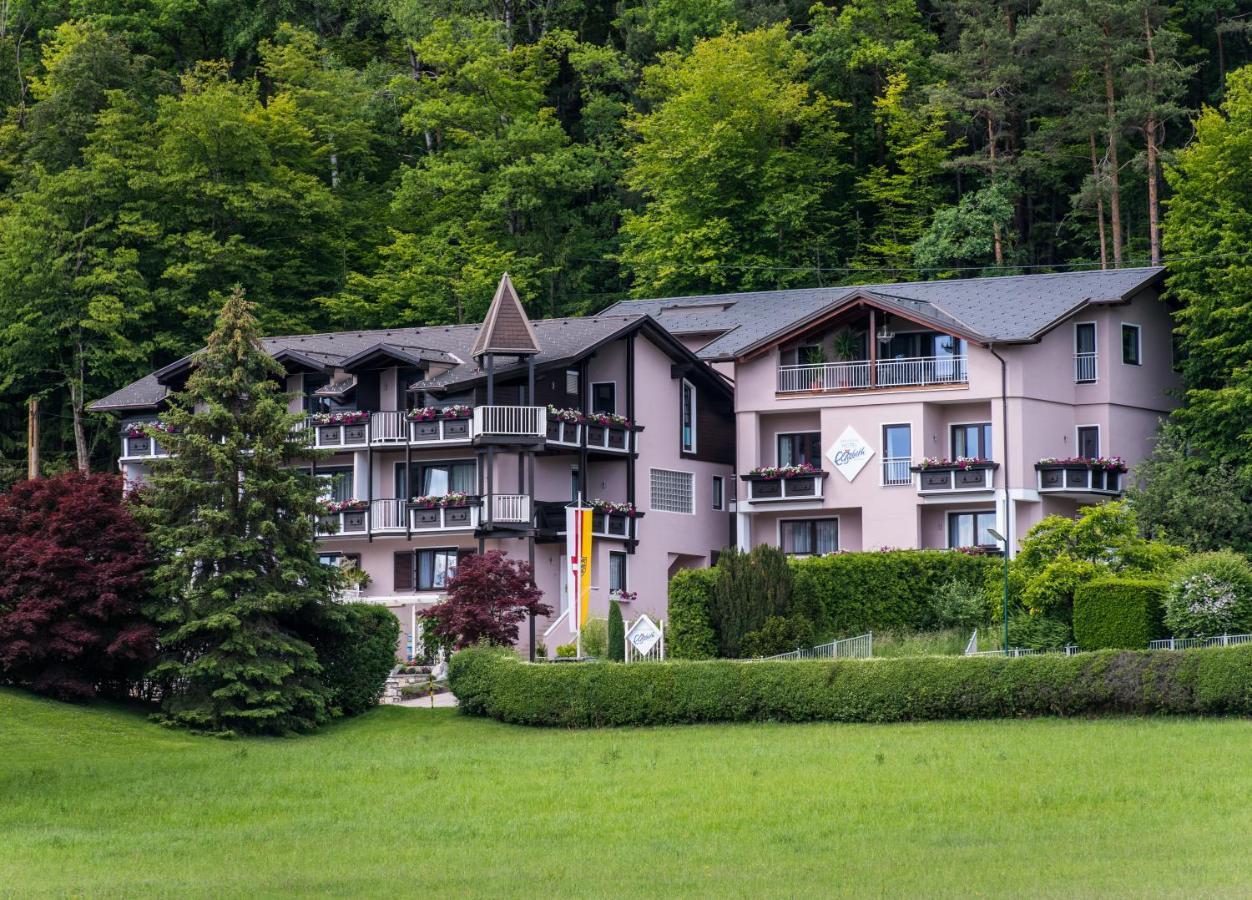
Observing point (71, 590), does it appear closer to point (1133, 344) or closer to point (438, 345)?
point (438, 345)

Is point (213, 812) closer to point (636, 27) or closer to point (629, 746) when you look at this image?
point (629, 746)

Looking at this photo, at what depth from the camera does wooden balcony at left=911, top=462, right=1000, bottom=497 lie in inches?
2557

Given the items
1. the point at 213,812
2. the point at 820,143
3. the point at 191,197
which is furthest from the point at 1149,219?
the point at 213,812

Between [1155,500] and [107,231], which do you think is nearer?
[1155,500]

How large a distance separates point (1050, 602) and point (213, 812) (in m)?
24.0

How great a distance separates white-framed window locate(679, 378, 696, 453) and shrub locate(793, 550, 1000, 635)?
42.2ft

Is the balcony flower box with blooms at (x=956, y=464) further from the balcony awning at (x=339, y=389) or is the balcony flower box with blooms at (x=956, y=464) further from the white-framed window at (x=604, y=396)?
the balcony awning at (x=339, y=389)

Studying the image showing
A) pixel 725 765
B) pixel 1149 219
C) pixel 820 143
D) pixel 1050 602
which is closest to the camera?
pixel 725 765

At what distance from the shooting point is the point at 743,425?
69812 mm

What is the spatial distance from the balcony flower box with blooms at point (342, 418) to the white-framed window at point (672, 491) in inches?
363

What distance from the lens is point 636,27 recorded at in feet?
303

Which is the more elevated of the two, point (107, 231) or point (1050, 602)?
point (107, 231)

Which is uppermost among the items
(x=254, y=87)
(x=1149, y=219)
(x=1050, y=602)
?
(x=254, y=87)

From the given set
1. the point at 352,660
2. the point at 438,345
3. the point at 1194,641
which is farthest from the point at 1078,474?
the point at 352,660
